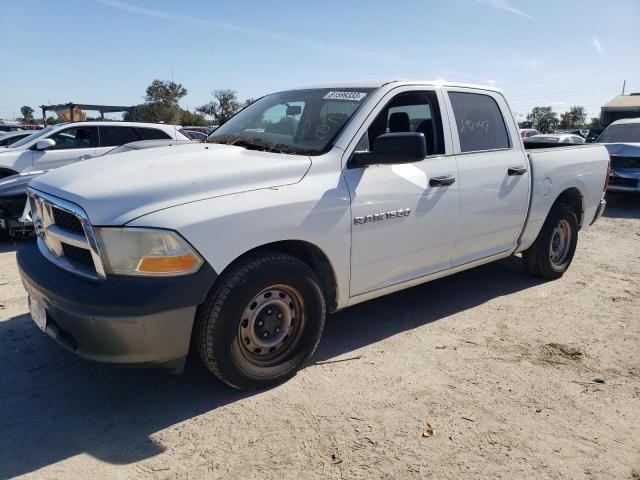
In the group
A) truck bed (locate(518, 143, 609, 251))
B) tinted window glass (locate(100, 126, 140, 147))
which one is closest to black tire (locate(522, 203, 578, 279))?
truck bed (locate(518, 143, 609, 251))

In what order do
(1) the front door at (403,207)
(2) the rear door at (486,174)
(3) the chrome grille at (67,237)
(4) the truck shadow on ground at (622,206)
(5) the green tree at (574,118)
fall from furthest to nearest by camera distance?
(5) the green tree at (574,118), (4) the truck shadow on ground at (622,206), (2) the rear door at (486,174), (1) the front door at (403,207), (3) the chrome grille at (67,237)

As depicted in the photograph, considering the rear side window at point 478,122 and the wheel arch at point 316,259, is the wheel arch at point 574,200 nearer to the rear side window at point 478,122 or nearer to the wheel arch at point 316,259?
the rear side window at point 478,122

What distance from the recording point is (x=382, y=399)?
3.06 m

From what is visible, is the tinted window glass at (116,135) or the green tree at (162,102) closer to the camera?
the tinted window glass at (116,135)

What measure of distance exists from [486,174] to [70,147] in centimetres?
771

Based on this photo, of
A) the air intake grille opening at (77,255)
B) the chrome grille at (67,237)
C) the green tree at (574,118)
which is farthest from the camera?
the green tree at (574,118)

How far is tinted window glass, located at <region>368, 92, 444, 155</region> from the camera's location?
4008mm

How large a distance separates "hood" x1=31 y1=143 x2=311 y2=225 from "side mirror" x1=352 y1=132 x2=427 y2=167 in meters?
0.40

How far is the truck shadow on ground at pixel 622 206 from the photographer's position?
1016 centimetres

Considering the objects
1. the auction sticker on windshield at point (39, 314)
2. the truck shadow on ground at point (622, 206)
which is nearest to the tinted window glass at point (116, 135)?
the auction sticker on windshield at point (39, 314)

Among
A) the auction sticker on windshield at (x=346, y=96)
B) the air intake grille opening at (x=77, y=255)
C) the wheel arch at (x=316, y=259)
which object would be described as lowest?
the wheel arch at (x=316, y=259)

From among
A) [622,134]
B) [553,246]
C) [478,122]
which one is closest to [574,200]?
[553,246]

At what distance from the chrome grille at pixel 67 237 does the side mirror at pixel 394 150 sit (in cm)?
168

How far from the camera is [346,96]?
148 inches
